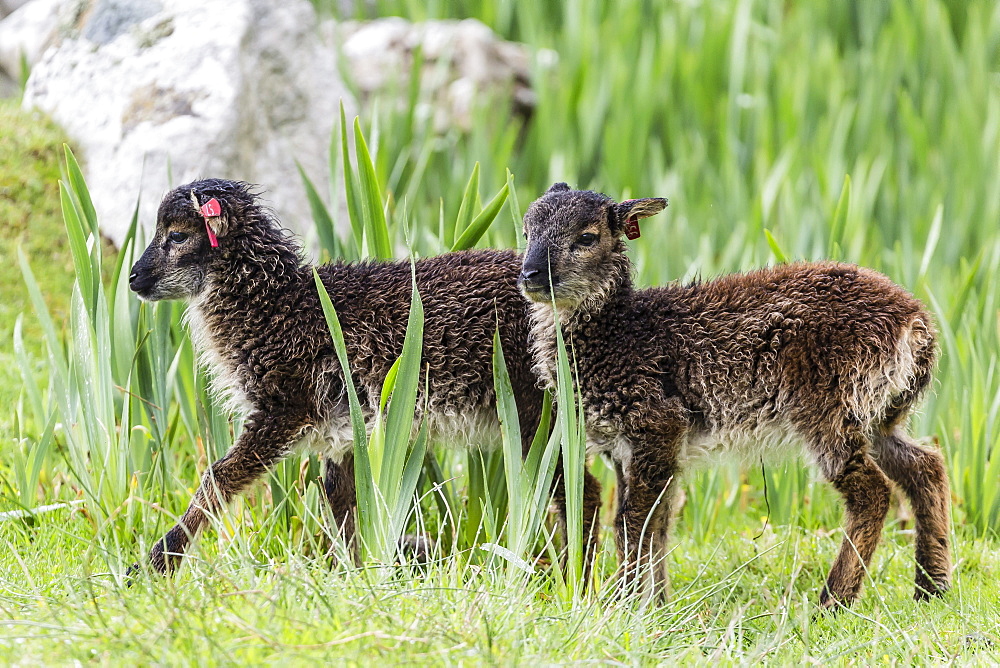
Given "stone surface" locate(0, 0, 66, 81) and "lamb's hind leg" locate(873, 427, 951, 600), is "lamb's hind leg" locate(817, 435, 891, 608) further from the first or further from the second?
"stone surface" locate(0, 0, 66, 81)

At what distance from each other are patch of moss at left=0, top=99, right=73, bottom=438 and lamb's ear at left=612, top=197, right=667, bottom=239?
138 inches

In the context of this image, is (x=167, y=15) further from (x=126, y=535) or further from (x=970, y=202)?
(x=970, y=202)

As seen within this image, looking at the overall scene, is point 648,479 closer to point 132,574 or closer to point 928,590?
point 928,590

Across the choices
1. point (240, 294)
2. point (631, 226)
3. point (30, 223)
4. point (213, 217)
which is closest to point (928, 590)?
point (631, 226)

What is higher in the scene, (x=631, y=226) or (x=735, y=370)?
(x=631, y=226)

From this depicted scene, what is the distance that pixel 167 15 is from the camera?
23.5 ft

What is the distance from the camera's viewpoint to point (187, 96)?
679cm

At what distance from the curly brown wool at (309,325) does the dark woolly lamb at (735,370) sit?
26cm

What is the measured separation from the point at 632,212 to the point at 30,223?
415cm

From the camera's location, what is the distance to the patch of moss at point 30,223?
20.7 ft

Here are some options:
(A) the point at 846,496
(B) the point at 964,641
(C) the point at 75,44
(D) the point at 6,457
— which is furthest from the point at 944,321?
(C) the point at 75,44

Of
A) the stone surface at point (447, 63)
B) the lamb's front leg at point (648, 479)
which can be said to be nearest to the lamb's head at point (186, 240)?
the lamb's front leg at point (648, 479)

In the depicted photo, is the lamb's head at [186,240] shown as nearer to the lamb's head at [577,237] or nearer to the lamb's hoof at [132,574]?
the lamb's hoof at [132,574]

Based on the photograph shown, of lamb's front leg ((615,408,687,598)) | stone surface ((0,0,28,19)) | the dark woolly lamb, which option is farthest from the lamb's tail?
stone surface ((0,0,28,19))
